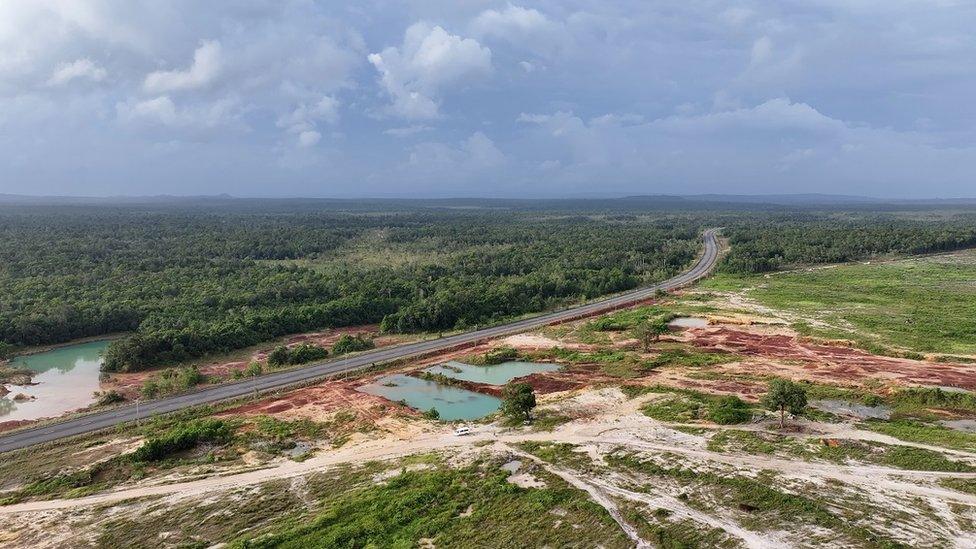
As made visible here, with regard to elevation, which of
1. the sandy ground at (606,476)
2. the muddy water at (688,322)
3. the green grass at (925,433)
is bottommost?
the muddy water at (688,322)

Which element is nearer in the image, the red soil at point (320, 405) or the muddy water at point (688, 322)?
the red soil at point (320, 405)

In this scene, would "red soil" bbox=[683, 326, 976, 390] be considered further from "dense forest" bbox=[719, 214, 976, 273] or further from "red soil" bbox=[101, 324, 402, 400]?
"dense forest" bbox=[719, 214, 976, 273]

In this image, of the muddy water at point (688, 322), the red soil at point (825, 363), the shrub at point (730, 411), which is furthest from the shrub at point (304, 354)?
the muddy water at point (688, 322)

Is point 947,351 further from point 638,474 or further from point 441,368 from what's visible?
point 441,368

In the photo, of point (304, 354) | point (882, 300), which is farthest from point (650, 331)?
point (882, 300)

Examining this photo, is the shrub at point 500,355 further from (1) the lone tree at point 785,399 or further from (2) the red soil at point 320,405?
(1) the lone tree at point 785,399

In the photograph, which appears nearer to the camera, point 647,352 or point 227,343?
point 647,352

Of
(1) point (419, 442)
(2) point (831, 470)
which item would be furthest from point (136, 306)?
(2) point (831, 470)

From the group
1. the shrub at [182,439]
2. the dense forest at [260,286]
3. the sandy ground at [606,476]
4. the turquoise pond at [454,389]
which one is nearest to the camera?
the sandy ground at [606,476]
